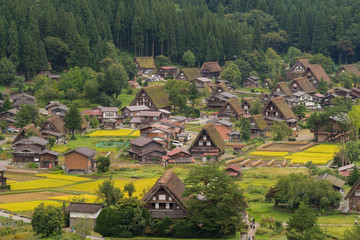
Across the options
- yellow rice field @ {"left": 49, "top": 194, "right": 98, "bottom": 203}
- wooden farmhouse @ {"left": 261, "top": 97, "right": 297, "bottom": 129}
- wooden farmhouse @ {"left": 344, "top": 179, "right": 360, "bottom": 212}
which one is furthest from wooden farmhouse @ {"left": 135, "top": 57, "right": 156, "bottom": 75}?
wooden farmhouse @ {"left": 344, "top": 179, "right": 360, "bottom": 212}

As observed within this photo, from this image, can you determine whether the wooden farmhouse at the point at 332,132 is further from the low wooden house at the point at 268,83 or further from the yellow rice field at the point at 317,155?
the low wooden house at the point at 268,83

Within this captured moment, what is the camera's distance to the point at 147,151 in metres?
73.0

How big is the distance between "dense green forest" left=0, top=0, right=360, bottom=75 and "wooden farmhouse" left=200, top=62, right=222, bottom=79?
4351mm

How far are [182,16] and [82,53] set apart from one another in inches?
1186

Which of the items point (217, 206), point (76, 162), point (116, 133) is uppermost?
point (116, 133)

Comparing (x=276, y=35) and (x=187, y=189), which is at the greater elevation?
(x=276, y=35)

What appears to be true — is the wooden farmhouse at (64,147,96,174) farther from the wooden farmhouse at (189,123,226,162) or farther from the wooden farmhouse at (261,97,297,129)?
the wooden farmhouse at (261,97,297,129)

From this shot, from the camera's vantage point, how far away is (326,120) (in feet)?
268

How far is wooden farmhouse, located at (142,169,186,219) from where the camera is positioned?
4800 cm

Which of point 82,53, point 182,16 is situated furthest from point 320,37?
point 82,53

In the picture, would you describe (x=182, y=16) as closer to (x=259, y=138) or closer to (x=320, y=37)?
(x=320, y=37)

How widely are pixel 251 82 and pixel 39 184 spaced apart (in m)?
59.8

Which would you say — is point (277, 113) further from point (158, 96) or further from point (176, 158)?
point (176, 158)

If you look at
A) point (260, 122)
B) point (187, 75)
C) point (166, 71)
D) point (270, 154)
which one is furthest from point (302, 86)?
point (270, 154)
